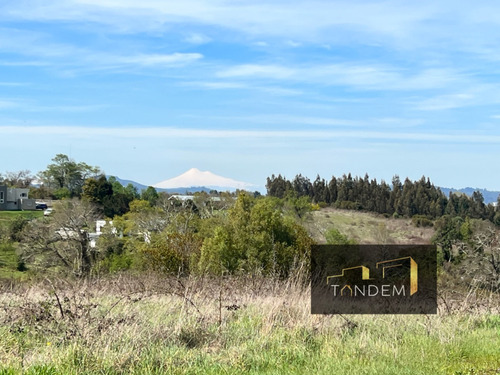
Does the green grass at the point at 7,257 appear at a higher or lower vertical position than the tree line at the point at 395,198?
lower

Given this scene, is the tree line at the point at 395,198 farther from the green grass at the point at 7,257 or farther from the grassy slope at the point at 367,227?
the green grass at the point at 7,257

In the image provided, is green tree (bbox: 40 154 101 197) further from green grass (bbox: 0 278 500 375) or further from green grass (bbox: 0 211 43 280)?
green grass (bbox: 0 278 500 375)

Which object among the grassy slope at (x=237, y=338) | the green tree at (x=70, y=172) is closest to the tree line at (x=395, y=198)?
A: the green tree at (x=70, y=172)

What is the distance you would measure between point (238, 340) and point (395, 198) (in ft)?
364

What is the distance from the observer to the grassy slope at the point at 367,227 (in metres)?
75.6

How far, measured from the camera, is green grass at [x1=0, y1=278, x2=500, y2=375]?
5.71 m

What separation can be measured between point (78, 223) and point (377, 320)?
136ft

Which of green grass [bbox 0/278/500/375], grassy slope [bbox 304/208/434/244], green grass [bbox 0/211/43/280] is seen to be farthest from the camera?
grassy slope [bbox 304/208/434/244]

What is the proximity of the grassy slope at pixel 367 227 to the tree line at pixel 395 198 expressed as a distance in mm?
4996

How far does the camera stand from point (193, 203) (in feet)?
244

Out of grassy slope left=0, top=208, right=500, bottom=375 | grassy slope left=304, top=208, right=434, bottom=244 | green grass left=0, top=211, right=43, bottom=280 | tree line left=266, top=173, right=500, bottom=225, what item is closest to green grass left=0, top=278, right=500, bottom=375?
grassy slope left=0, top=208, right=500, bottom=375

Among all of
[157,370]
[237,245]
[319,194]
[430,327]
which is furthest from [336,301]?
[319,194]

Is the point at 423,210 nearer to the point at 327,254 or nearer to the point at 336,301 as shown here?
the point at 327,254

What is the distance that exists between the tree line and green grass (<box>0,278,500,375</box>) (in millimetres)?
89090
